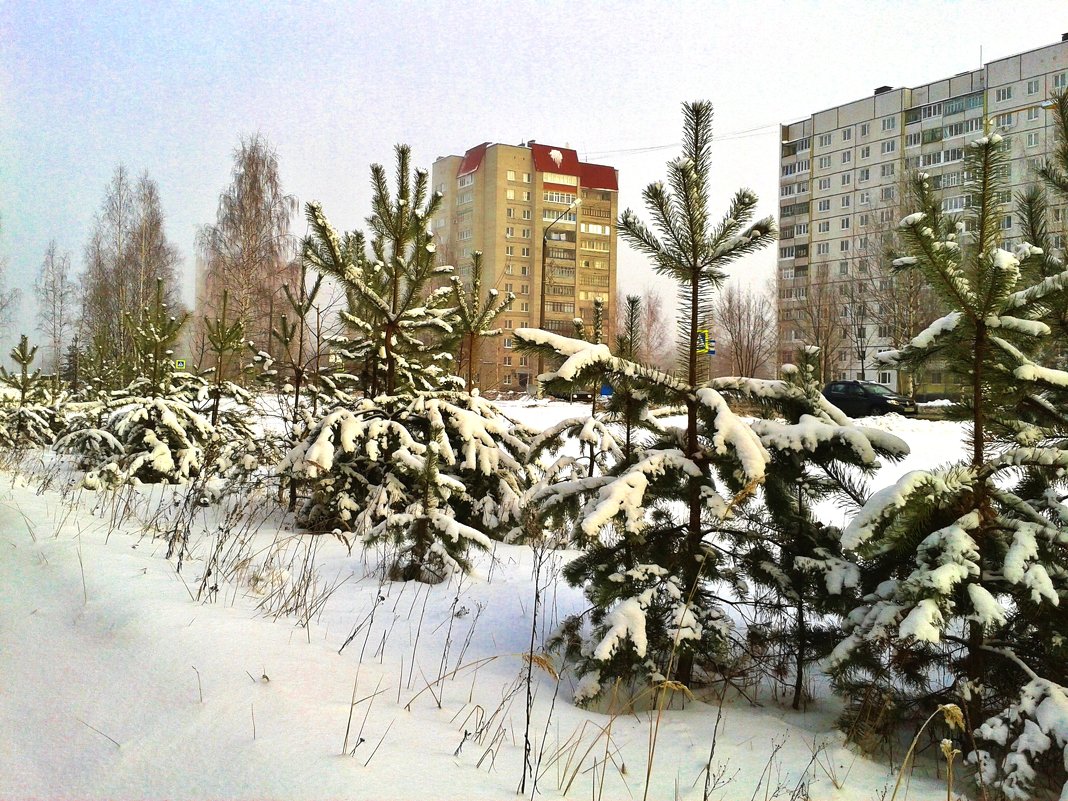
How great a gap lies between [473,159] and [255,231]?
50.3m

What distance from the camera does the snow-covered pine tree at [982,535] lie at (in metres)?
2.44

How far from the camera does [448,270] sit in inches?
267

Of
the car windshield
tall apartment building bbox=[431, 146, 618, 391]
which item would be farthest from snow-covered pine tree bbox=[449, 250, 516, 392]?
tall apartment building bbox=[431, 146, 618, 391]

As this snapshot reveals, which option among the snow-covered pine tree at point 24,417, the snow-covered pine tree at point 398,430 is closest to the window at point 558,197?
the snow-covered pine tree at point 24,417

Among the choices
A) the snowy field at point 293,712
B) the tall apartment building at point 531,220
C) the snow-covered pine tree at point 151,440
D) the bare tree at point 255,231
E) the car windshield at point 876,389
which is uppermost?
the tall apartment building at point 531,220

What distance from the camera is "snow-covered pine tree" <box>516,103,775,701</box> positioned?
2928 millimetres

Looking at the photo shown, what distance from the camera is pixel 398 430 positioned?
19.5 feet

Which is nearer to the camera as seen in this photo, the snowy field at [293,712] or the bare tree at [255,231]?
the snowy field at [293,712]

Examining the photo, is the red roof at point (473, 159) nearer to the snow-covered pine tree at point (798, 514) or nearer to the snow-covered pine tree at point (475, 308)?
the snow-covered pine tree at point (475, 308)

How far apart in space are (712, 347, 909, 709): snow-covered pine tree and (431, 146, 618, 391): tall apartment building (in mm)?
63518

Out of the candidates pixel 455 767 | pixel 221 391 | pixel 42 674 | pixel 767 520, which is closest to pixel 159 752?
pixel 42 674

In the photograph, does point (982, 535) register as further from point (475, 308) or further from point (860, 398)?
point (860, 398)

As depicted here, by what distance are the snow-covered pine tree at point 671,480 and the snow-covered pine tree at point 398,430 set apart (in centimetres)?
223

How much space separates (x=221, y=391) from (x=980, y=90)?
57.5 meters
